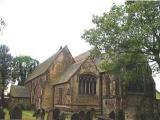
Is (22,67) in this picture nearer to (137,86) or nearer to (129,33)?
(137,86)

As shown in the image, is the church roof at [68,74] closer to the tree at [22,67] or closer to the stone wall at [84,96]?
the stone wall at [84,96]

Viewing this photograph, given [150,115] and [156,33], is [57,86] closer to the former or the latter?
[150,115]

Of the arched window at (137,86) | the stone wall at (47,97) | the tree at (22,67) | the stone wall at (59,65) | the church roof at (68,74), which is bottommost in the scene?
the stone wall at (47,97)

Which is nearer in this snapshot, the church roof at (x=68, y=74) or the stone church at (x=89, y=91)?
the stone church at (x=89, y=91)

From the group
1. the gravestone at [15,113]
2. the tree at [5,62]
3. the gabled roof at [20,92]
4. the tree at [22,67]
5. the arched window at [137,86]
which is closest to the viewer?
the gravestone at [15,113]

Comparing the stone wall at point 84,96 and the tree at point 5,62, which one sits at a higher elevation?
the tree at point 5,62

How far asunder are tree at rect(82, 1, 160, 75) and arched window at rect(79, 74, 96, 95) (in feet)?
39.4

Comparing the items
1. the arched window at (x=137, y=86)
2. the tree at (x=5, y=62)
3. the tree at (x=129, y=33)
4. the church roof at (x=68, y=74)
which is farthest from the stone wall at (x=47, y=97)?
the tree at (x=5, y=62)

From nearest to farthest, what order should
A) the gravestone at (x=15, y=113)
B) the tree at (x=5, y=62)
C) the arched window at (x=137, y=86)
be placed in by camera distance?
the gravestone at (x=15, y=113)
the arched window at (x=137, y=86)
the tree at (x=5, y=62)

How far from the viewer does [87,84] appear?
41.8 m

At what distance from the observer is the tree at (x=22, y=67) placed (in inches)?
3548

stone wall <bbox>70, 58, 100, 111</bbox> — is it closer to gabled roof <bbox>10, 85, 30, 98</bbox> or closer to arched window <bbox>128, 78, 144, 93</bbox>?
arched window <bbox>128, 78, 144, 93</bbox>

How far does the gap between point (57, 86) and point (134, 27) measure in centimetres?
2139

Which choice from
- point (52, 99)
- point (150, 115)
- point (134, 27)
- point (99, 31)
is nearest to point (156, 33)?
point (134, 27)
